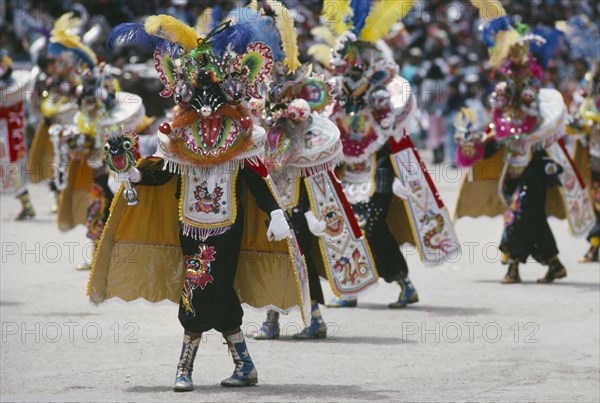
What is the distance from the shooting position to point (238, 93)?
752cm

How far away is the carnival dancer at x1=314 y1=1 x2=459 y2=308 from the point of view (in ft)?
34.0

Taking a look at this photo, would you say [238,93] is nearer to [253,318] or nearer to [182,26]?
[182,26]

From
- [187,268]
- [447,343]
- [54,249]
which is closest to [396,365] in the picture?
[447,343]

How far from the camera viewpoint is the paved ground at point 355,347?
7.62 m

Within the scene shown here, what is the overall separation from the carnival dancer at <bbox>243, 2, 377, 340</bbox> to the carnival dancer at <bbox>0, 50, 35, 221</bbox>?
4.94 m

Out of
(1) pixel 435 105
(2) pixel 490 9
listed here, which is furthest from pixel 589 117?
(1) pixel 435 105

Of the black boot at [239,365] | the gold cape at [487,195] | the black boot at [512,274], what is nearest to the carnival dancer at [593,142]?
the gold cape at [487,195]

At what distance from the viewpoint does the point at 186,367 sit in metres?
7.53

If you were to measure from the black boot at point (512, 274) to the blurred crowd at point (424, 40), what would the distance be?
6.83 meters

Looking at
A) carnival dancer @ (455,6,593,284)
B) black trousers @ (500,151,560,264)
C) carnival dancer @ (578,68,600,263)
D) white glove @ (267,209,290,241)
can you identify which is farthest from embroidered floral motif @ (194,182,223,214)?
carnival dancer @ (578,68,600,263)

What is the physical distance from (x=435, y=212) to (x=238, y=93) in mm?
3656

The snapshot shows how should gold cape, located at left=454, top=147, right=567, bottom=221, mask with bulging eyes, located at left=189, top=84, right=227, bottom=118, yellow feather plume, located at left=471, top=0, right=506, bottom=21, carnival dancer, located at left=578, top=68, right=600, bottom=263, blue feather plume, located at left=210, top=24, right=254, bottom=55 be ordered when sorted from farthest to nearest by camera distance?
carnival dancer, located at left=578, top=68, right=600, bottom=263
gold cape, located at left=454, top=147, right=567, bottom=221
yellow feather plume, located at left=471, top=0, right=506, bottom=21
blue feather plume, located at left=210, top=24, right=254, bottom=55
mask with bulging eyes, located at left=189, top=84, right=227, bottom=118

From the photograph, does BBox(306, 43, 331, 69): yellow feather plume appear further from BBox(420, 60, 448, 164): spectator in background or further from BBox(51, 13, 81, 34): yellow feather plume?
BBox(420, 60, 448, 164): spectator in background

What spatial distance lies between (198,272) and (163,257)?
21.2 inches
